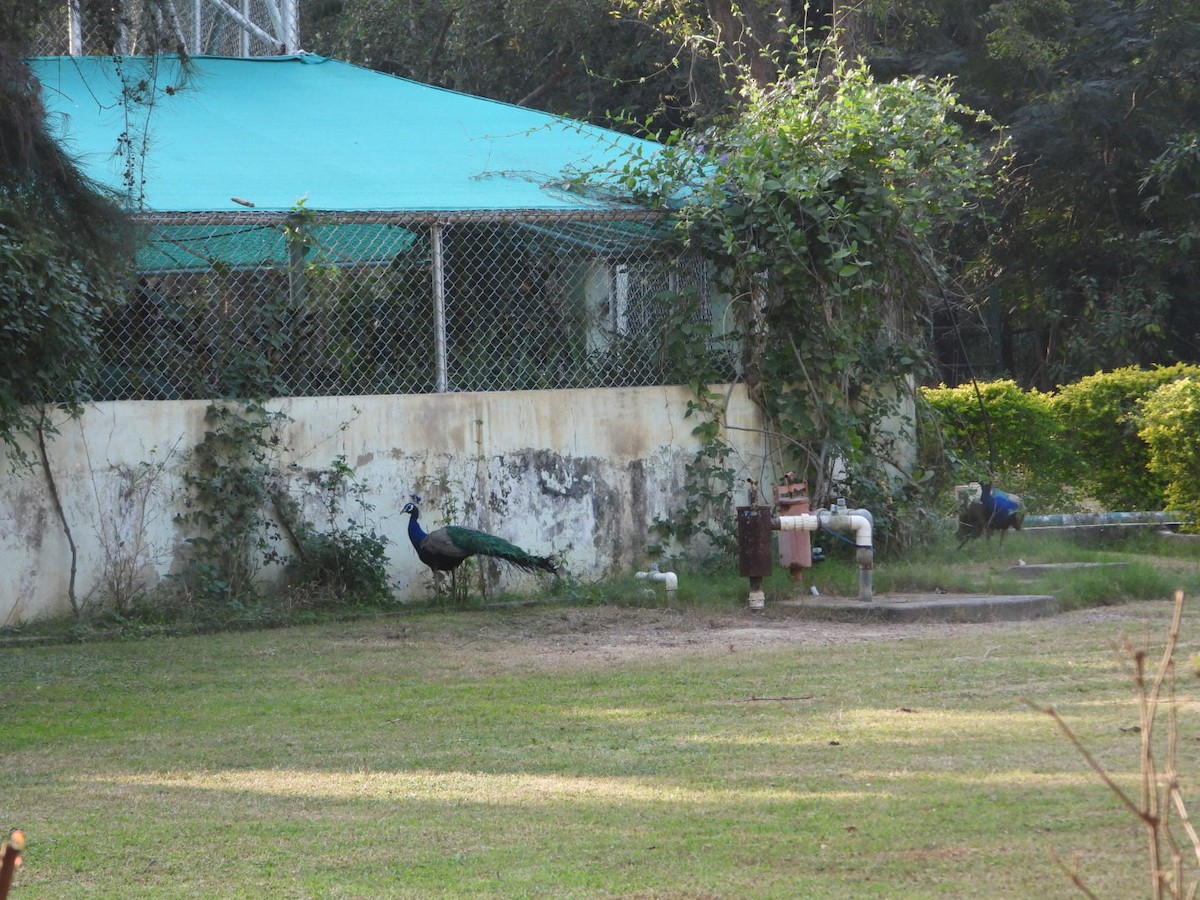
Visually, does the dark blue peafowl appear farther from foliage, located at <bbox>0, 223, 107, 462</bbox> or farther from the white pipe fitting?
foliage, located at <bbox>0, 223, 107, 462</bbox>

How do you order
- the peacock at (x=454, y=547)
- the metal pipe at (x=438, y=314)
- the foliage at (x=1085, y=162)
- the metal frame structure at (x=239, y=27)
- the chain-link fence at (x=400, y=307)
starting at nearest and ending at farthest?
the peacock at (x=454, y=547)
the chain-link fence at (x=400, y=307)
the metal pipe at (x=438, y=314)
the metal frame structure at (x=239, y=27)
the foliage at (x=1085, y=162)

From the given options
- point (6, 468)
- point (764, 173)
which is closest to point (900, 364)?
point (764, 173)

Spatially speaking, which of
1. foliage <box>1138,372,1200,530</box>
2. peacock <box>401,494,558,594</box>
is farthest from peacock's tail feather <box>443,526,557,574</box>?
foliage <box>1138,372,1200,530</box>

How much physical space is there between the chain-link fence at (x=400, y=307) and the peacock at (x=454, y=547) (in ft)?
4.32

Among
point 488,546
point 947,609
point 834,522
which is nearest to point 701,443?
point 834,522

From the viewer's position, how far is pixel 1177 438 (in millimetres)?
14219

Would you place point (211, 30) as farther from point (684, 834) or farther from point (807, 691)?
point (684, 834)

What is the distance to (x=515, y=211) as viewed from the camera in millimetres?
12000

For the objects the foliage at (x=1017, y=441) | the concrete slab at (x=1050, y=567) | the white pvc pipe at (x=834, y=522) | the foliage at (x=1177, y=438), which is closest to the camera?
the white pvc pipe at (x=834, y=522)

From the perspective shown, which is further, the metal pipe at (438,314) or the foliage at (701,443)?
the foliage at (701,443)

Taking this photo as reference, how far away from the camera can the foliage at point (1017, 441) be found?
15.7m

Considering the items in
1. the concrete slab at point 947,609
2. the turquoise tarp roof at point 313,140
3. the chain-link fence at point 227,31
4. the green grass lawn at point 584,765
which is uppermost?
the chain-link fence at point 227,31

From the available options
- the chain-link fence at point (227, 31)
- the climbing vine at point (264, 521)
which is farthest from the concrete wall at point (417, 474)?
the chain-link fence at point (227, 31)

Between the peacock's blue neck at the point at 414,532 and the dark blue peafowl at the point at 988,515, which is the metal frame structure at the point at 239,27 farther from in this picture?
the dark blue peafowl at the point at 988,515
